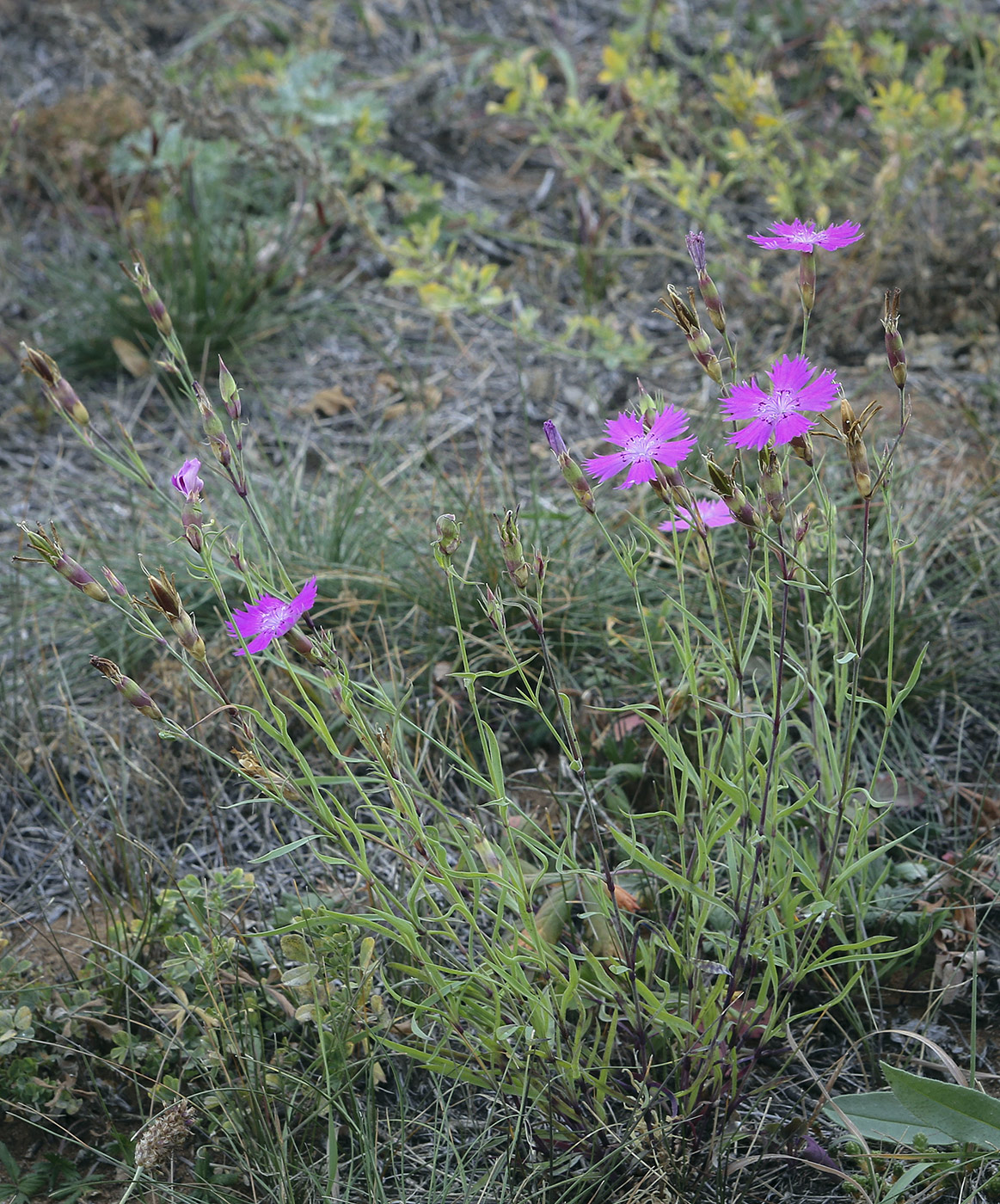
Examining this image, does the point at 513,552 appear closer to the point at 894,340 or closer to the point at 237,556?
the point at 237,556

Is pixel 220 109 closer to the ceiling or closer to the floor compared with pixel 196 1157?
closer to the ceiling

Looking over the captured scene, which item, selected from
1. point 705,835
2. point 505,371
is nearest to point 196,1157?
point 705,835

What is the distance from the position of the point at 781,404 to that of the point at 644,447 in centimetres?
14

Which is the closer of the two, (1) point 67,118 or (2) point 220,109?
(2) point 220,109

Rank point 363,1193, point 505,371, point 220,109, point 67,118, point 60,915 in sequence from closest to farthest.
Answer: point 363,1193
point 60,915
point 505,371
point 220,109
point 67,118

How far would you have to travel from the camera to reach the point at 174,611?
3.30ft

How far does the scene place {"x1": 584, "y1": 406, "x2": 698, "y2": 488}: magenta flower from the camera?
982 mm

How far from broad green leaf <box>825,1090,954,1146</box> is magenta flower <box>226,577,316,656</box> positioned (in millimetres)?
897

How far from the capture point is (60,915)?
1.77m

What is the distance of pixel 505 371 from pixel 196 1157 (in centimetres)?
225

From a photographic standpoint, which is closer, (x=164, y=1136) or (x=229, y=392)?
(x=229, y=392)

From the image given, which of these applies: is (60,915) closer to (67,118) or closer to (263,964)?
(263,964)

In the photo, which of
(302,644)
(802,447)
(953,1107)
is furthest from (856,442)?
(953,1107)

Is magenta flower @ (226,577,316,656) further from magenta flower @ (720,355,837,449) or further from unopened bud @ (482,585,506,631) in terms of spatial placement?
magenta flower @ (720,355,837,449)
